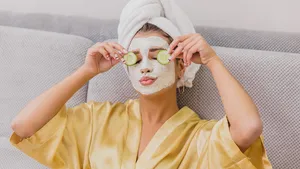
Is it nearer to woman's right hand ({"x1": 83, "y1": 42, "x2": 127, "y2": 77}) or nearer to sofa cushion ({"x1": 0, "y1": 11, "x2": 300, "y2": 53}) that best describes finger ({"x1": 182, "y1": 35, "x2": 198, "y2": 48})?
woman's right hand ({"x1": 83, "y1": 42, "x2": 127, "y2": 77})

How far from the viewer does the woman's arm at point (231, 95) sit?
54.6 inches

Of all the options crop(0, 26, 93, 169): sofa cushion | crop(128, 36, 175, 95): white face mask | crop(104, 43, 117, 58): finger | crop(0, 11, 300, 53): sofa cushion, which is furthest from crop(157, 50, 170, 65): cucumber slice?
crop(0, 26, 93, 169): sofa cushion

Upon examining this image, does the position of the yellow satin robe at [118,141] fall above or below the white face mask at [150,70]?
below

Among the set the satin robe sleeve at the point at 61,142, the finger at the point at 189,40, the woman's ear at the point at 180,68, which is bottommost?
the satin robe sleeve at the point at 61,142

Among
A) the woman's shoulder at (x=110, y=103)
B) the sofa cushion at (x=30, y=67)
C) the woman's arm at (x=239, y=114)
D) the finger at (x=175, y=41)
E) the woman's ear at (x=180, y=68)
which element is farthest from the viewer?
the sofa cushion at (x=30, y=67)

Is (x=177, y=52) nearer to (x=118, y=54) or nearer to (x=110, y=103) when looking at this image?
(x=118, y=54)

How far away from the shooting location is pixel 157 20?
5.15ft

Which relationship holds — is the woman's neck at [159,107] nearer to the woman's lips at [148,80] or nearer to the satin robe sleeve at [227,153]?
the woman's lips at [148,80]

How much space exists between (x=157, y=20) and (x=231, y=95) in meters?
0.32

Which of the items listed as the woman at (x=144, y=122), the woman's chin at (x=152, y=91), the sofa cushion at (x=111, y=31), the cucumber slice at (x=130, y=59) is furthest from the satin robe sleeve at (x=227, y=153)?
the sofa cushion at (x=111, y=31)

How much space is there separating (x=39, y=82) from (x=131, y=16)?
49cm

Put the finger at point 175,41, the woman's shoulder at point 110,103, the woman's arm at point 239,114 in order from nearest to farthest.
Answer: the woman's arm at point 239,114, the finger at point 175,41, the woman's shoulder at point 110,103

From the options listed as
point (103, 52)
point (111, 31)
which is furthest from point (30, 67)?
point (103, 52)

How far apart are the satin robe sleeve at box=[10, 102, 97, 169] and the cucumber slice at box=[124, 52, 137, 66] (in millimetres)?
255
